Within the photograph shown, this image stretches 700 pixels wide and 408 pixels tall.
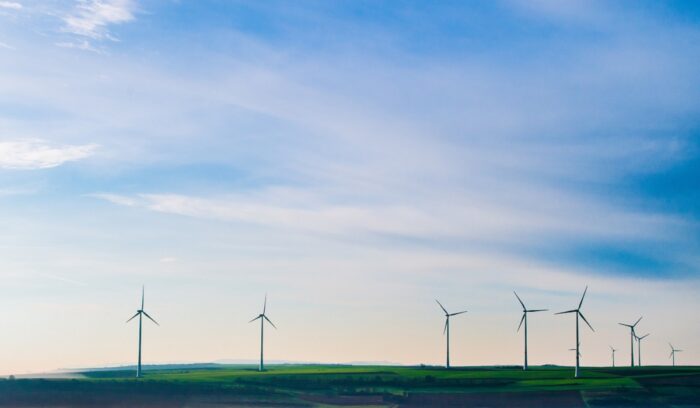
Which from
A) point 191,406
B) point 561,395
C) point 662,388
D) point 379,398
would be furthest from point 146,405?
point 662,388

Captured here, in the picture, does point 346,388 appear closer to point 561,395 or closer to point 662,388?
point 561,395

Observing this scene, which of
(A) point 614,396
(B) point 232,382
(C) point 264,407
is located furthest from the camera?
(B) point 232,382

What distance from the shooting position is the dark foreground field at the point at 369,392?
13850cm

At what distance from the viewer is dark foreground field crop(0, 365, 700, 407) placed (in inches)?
5453

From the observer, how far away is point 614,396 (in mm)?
143750

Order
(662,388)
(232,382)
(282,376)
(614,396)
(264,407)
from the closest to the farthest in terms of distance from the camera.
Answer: (264,407) → (614,396) → (662,388) → (232,382) → (282,376)

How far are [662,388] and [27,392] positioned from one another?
96883 mm

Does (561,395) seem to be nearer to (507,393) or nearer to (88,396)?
(507,393)

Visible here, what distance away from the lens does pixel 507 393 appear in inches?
5891

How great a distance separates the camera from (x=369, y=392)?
15388 centimetres

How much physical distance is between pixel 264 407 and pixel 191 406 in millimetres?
10399

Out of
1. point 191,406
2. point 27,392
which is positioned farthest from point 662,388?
point 27,392

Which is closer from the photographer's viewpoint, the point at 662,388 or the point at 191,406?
the point at 191,406

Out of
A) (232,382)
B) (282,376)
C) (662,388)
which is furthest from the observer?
(282,376)
